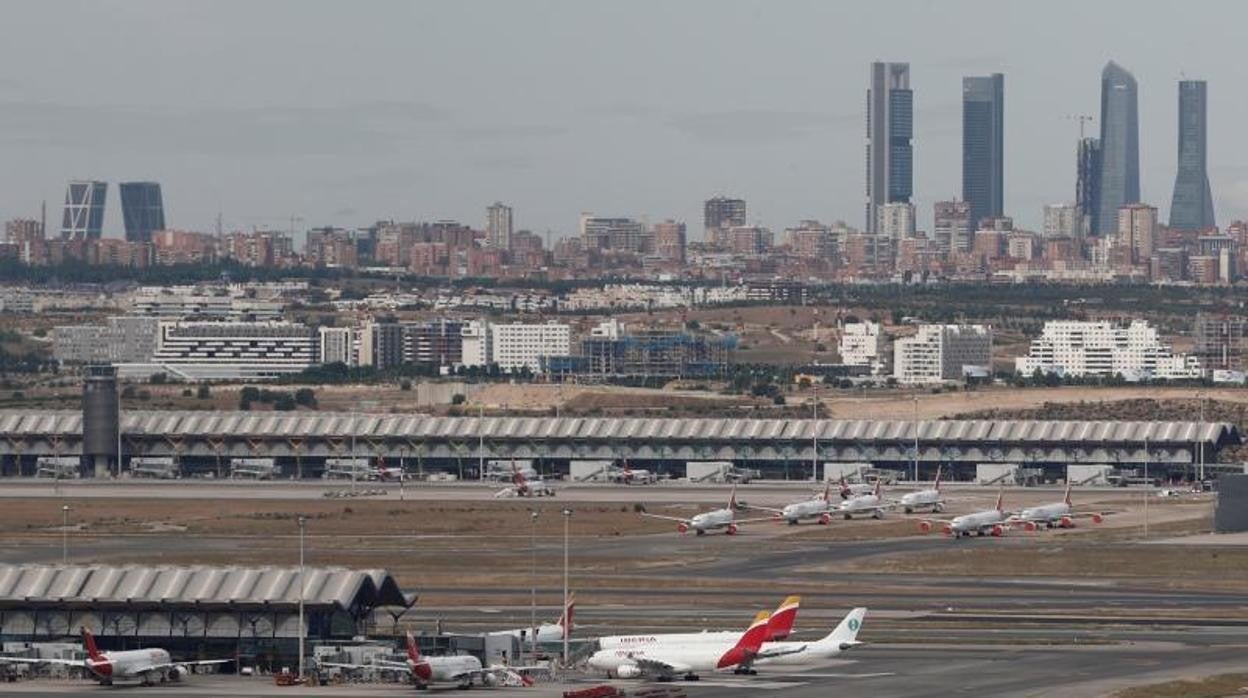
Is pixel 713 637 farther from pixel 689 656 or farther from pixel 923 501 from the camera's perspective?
pixel 923 501

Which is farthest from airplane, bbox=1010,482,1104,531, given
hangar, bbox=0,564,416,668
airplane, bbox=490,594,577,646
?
hangar, bbox=0,564,416,668

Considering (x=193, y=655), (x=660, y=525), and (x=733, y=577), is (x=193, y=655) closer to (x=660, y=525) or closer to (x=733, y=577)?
(x=733, y=577)

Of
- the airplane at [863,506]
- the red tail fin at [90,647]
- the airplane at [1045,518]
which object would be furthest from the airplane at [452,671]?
the airplane at [863,506]

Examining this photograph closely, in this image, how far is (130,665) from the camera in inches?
4117

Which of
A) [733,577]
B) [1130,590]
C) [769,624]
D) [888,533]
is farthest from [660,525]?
[769,624]

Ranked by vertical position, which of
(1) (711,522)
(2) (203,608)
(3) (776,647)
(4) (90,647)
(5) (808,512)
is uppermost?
(2) (203,608)

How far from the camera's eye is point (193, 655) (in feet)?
364

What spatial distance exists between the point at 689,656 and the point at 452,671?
945 cm

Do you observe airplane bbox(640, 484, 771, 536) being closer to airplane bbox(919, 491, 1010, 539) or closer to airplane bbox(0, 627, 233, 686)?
airplane bbox(919, 491, 1010, 539)

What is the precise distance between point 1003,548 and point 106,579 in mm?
67019

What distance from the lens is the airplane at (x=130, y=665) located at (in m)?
104

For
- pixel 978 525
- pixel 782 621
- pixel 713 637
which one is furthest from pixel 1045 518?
pixel 713 637

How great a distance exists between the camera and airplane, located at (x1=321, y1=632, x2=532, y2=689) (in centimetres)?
10350

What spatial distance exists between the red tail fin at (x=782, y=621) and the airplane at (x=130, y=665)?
69.0 feet
